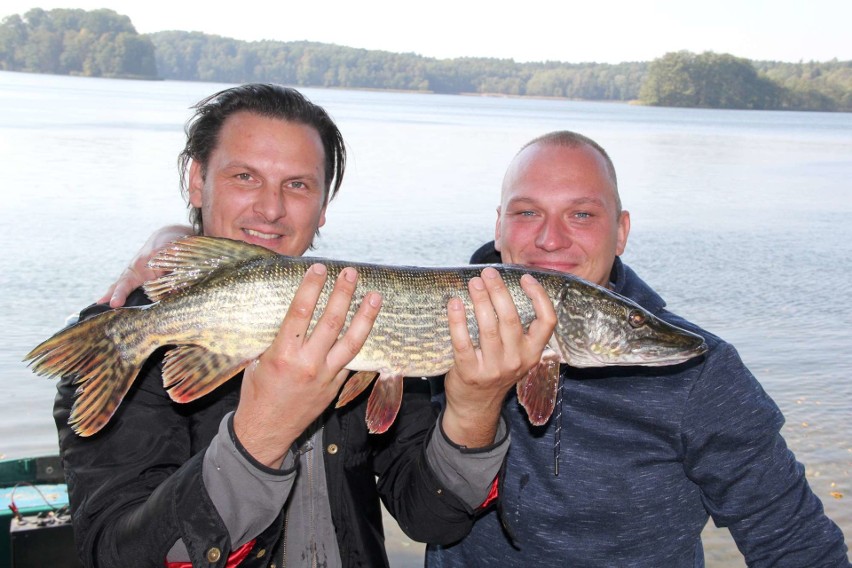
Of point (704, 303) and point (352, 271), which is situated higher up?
point (352, 271)

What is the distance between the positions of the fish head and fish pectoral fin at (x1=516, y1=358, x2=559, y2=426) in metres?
0.10

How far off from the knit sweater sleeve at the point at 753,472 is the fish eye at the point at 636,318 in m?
0.28

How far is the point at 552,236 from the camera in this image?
331cm

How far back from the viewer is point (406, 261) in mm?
14109

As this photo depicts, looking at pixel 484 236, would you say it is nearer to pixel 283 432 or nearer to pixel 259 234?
pixel 259 234

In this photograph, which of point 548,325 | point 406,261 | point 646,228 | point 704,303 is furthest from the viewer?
point 646,228

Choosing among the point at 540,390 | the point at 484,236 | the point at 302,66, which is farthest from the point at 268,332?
the point at 302,66

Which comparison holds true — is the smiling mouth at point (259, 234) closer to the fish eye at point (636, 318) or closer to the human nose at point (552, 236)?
the human nose at point (552, 236)

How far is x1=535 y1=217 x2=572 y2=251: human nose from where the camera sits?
3.30 m

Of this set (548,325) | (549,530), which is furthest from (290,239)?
(549,530)

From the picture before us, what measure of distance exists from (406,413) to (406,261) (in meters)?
11.1

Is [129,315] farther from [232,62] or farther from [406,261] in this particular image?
[232,62]

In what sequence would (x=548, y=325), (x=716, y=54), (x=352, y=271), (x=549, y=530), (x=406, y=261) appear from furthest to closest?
(x=716, y=54), (x=406, y=261), (x=549, y=530), (x=548, y=325), (x=352, y=271)

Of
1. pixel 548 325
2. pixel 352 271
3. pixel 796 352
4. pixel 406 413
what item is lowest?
pixel 796 352
